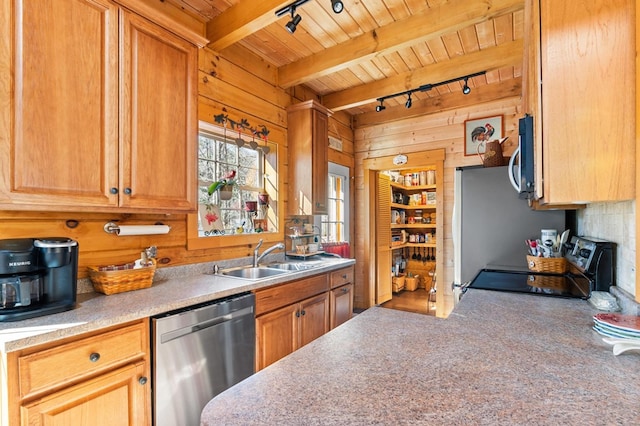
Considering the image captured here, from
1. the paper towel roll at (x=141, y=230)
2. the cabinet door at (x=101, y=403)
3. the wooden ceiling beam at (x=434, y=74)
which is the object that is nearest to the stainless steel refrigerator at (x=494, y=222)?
the wooden ceiling beam at (x=434, y=74)

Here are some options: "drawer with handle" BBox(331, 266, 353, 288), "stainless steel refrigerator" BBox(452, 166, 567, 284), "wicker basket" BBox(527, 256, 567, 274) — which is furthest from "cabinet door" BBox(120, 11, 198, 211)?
"wicker basket" BBox(527, 256, 567, 274)

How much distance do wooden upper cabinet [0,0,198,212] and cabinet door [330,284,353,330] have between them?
150 cm

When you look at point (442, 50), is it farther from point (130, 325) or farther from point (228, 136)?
point (130, 325)

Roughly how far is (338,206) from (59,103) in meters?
3.10

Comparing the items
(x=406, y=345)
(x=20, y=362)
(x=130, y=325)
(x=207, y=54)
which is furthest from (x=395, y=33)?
(x=20, y=362)

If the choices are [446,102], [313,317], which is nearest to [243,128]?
[313,317]

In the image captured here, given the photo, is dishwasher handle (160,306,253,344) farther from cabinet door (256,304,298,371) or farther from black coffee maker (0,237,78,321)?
black coffee maker (0,237,78,321)

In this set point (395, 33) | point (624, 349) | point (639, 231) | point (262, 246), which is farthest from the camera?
point (262, 246)

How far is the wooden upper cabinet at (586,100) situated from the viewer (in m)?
1.00

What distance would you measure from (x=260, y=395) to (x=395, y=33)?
251cm

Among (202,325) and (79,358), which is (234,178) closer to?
(202,325)

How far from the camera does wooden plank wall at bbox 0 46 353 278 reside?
5.35 feet

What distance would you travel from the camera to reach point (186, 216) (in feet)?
7.43

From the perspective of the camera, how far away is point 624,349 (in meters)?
0.87
